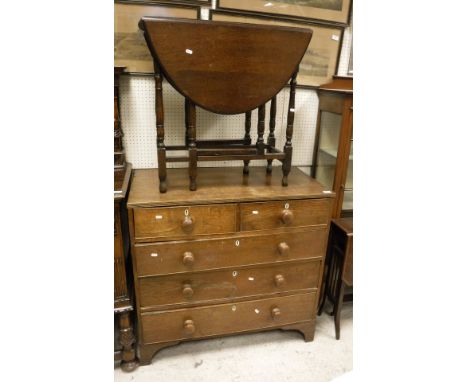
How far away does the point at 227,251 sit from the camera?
142 cm

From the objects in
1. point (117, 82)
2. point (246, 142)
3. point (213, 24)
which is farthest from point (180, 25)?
point (246, 142)

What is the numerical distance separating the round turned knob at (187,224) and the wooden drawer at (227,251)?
0.07 m

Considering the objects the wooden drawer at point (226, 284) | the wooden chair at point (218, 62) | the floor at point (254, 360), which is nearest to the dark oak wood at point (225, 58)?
the wooden chair at point (218, 62)

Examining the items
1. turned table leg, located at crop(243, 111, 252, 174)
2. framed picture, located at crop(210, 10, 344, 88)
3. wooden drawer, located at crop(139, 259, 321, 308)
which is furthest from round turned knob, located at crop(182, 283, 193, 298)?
framed picture, located at crop(210, 10, 344, 88)

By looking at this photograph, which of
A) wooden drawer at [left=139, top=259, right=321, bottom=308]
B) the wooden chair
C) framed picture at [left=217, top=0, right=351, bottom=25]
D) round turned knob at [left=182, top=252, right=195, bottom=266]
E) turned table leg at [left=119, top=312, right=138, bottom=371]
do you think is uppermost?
framed picture at [left=217, top=0, right=351, bottom=25]

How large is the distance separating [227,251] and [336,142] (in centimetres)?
93

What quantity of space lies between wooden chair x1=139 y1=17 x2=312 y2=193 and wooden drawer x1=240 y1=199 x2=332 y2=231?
0.88 ft

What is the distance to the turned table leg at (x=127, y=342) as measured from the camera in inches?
57.5

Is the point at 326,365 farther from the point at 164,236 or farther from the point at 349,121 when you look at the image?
the point at 349,121

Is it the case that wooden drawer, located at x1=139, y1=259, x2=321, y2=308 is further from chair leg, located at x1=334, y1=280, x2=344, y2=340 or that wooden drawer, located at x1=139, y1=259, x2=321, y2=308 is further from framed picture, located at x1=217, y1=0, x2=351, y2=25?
framed picture, located at x1=217, y1=0, x2=351, y2=25

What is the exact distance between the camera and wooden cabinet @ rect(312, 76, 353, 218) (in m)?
1.62

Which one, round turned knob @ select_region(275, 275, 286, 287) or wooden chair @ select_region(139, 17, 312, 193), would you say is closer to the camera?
wooden chair @ select_region(139, 17, 312, 193)

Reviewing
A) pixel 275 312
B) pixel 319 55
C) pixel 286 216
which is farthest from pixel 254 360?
pixel 319 55

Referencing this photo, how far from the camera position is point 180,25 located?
3.75 feet
